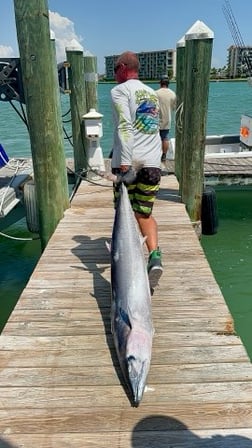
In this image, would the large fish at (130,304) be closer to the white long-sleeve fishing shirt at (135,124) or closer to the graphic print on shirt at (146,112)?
the white long-sleeve fishing shirt at (135,124)

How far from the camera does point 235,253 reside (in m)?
7.39

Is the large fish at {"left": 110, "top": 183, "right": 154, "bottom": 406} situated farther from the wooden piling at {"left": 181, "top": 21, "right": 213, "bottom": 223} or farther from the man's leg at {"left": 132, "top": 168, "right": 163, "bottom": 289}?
the wooden piling at {"left": 181, "top": 21, "right": 213, "bottom": 223}

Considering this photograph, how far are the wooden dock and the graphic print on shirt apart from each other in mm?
1353

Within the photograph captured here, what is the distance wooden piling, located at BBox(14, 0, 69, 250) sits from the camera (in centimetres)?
410

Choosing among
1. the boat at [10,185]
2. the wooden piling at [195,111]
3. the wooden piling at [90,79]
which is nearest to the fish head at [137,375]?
the wooden piling at [195,111]

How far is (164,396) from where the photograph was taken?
7.69 feet

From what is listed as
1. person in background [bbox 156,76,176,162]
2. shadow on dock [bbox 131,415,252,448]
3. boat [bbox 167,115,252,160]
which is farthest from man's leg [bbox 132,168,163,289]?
boat [bbox 167,115,252,160]

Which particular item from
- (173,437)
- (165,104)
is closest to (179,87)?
(165,104)

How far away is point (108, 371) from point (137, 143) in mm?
1925

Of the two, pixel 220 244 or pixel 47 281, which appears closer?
pixel 47 281

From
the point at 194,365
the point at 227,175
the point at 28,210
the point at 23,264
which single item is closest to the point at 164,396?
the point at 194,365

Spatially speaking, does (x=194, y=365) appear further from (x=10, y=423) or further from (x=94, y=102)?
(x=94, y=102)

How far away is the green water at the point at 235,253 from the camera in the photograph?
558 cm

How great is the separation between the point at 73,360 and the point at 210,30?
162 inches
